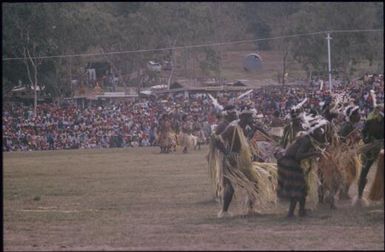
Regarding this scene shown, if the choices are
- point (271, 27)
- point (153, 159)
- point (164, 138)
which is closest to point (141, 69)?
point (164, 138)

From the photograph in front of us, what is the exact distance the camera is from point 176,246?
34.4 ft

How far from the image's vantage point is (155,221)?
44.0 ft

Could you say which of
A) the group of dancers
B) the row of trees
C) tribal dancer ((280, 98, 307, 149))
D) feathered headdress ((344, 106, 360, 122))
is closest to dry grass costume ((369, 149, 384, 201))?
the group of dancers

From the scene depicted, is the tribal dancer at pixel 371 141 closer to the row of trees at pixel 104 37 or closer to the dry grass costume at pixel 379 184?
the dry grass costume at pixel 379 184

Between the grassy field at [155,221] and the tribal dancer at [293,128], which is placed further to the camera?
the tribal dancer at [293,128]

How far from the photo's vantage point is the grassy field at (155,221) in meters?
10.9

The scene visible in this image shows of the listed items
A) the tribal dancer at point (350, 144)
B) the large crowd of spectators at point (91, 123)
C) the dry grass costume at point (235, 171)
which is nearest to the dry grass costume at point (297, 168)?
the dry grass costume at point (235, 171)

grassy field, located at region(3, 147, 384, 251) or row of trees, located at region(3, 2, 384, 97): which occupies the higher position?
row of trees, located at region(3, 2, 384, 97)

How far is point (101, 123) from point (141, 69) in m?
5.19

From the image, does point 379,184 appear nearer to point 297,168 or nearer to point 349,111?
point 297,168

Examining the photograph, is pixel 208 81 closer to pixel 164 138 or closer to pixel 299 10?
pixel 164 138

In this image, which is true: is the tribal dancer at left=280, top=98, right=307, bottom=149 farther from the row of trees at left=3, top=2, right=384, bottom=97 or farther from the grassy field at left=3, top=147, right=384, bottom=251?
the row of trees at left=3, top=2, right=384, bottom=97

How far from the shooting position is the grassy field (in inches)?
429

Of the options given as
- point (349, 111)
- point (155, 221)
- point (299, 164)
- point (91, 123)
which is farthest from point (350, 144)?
point (91, 123)
